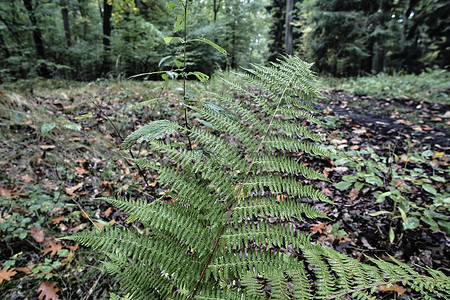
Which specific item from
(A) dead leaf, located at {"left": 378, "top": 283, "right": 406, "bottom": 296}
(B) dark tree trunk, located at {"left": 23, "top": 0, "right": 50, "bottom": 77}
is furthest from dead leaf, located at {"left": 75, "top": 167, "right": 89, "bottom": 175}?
(B) dark tree trunk, located at {"left": 23, "top": 0, "right": 50, "bottom": 77}

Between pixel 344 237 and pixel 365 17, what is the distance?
39.0ft

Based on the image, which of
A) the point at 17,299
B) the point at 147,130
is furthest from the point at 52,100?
the point at 147,130

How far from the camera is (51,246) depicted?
6.71ft

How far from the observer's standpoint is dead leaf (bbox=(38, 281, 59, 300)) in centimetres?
170

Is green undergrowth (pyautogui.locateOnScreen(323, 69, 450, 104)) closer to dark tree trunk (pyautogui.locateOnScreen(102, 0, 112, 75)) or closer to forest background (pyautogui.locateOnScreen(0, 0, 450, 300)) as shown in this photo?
forest background (pyautogui.locateOnScreen(0, 0, 450, 300))

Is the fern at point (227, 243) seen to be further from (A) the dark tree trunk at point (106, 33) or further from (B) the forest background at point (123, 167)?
(A) the dark tree trunk at point (106, 33)

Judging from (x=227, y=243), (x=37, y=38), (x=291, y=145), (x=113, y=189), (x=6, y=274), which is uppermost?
(x=37, y=38)

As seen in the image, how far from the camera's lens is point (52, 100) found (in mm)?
4672

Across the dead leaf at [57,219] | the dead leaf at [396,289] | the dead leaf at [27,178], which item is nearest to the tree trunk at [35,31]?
the dead leaf at [27,178]

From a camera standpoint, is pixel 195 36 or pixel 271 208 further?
pixel 195 36

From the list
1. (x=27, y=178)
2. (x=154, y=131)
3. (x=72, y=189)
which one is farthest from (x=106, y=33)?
(x=154, y=131)

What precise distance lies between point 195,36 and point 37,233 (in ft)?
25.0

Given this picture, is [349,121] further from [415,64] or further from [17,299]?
[415,64]

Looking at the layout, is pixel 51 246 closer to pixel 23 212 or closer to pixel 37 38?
pixel 23 212
